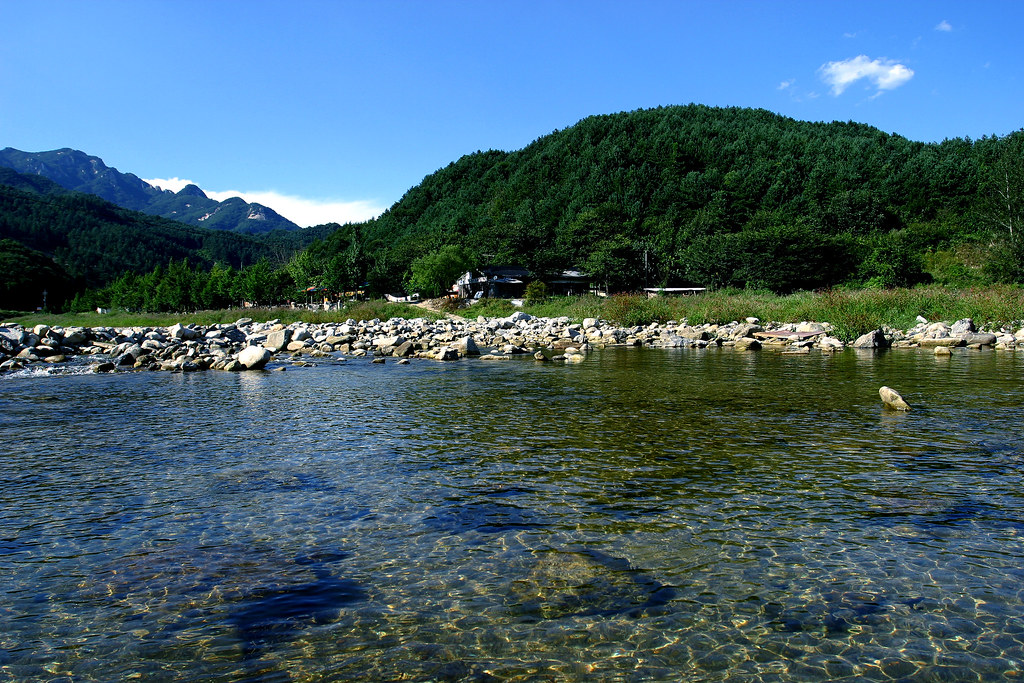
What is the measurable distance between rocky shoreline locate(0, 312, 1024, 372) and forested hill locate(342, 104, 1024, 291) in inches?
879

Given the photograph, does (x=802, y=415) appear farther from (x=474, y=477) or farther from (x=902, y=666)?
(x=902, y=666)

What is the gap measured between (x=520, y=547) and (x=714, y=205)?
138138mm

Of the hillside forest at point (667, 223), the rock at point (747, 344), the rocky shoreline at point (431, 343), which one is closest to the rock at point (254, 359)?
the rocky shoreline at point (431, 343)

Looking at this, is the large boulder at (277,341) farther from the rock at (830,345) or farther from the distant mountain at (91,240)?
the distant mountain at (91,240)

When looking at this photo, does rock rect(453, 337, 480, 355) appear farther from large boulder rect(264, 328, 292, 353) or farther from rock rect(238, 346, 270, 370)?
large boulder rect(264, 328, 292, 353)

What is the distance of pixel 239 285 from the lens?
106m

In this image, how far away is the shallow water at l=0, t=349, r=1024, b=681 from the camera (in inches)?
168

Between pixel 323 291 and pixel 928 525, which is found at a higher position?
pixel 323 291

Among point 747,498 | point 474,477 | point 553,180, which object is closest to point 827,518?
point 747,498

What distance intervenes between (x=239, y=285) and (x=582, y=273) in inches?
2412

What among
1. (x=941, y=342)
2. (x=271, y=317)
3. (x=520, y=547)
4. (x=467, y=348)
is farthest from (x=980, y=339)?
(x=271, y=317)

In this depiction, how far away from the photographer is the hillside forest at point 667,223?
91.3m

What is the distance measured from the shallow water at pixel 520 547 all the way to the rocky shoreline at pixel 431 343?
→ 49.9 ft

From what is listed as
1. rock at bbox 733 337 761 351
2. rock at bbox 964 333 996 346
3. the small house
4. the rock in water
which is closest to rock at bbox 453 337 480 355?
rock at bbox 733 337 761 351
